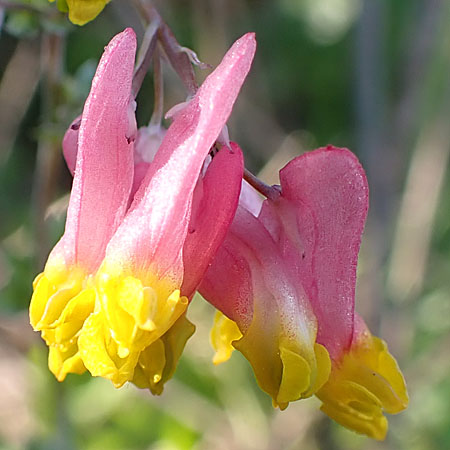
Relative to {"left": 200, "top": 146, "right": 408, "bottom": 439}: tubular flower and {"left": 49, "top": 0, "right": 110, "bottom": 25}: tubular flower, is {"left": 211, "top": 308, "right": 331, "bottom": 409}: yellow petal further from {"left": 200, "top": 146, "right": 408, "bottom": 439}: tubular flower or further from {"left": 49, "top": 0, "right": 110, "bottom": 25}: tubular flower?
{"left": 49, "top": 0, "right": 110, "bottom": 25}: tubular flower

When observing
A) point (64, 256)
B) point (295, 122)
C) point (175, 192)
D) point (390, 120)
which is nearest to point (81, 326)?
point (64, 256)

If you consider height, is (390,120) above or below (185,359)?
above

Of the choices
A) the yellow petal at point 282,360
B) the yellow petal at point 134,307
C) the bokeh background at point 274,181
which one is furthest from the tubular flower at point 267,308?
the bokeh background at point 274,181

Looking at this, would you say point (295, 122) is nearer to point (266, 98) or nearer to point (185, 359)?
point (266, 98)

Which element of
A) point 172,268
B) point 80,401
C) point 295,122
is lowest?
point 80,401

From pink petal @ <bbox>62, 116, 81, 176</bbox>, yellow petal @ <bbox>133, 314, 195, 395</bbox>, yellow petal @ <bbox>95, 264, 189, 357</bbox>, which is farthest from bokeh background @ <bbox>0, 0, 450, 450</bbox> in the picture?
yellow petal @ <bbox>95, 264, 189, 357</bbox>
